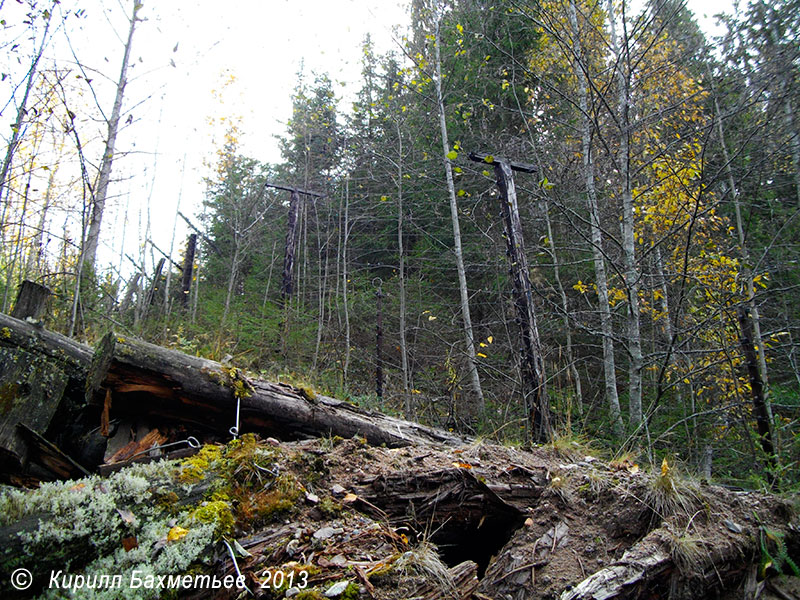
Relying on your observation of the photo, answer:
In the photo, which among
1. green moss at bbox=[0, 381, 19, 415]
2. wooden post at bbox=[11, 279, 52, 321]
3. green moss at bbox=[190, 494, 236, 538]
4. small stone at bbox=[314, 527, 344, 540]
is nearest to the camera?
green moss at bbox=[190, 494, 236, 538]

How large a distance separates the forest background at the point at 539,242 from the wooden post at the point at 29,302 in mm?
1430

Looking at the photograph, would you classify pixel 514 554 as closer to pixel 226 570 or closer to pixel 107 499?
pixel 226 570

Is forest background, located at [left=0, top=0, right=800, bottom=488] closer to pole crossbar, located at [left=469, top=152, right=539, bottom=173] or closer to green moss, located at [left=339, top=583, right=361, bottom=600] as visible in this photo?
pole crossbar, located at [left=469, top=152, right=539, bottom=173]

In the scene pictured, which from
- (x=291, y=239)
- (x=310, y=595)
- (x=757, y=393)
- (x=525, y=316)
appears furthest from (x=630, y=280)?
(x=291, y=239)

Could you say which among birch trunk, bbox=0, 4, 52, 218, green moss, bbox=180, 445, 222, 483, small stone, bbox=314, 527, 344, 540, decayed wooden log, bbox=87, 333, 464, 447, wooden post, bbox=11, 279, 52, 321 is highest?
birch trunk, bbox=0, 4, 52, 218

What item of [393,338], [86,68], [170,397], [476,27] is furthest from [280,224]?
[170,397]

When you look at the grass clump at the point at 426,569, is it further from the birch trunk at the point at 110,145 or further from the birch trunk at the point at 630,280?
the birch trunk at the point at 110,145

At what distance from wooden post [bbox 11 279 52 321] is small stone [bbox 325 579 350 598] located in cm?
372

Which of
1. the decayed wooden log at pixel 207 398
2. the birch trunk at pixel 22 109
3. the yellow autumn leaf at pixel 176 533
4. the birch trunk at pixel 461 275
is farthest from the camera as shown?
the birch trunk at pixel 461 275

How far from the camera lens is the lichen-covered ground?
1890 mm

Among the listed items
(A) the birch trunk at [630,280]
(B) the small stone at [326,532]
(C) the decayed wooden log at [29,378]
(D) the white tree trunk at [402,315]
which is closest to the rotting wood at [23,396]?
(C) the decayed wooden log at [29,378]

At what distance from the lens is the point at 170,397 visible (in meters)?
3.54

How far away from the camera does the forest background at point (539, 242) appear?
5.07 m

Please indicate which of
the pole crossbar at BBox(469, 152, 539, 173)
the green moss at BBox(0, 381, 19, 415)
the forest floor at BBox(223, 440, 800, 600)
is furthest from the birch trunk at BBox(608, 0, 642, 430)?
the green moss at BBox(0, 381, 19, 415)
